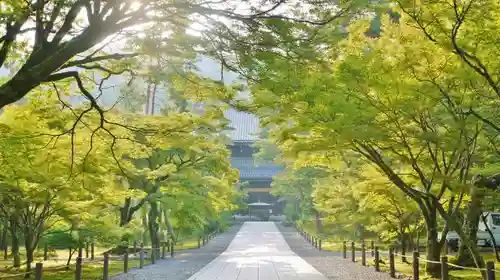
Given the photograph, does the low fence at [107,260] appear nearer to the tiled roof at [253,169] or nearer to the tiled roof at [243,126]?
the tiled roof at [253,169]

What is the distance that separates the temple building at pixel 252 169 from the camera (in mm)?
69562

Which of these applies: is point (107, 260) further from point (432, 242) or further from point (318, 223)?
point (318, 223)

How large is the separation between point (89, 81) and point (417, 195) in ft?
28.4

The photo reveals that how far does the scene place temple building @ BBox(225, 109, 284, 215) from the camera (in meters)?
69.6

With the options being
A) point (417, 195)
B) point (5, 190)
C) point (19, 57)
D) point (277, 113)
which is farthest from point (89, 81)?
point (417, 195)

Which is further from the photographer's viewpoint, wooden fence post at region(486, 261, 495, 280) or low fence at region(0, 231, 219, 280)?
low fence at region(0, 231, 219, 280)

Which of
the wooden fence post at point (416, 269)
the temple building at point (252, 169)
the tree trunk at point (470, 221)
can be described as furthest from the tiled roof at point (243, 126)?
the wooden fence post at point (416, 269)

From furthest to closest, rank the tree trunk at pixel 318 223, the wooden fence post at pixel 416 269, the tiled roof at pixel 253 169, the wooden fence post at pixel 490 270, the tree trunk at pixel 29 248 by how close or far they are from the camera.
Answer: the tiled roof at pixel 253 169
the tree trunk at pixel 318 223
the tree trunk at pixel 29 248
the wooden fence post at pixel 416 269
the wooden fence post at pixel 490 270

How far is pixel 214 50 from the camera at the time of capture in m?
8.50

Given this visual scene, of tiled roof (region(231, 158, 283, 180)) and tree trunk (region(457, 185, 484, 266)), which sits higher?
tiled roof (region(231, 158, 283, 180))

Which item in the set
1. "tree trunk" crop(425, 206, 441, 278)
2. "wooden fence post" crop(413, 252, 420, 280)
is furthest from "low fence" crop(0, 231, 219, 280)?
"tree trunk" crop(425, 206, 441, 278)

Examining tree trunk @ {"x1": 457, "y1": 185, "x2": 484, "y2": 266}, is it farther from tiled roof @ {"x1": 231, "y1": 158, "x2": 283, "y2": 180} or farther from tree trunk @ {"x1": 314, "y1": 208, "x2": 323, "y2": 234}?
tiled roof @ {"x1": 231, "y1": 158, "x2": 283, "y2": 180}

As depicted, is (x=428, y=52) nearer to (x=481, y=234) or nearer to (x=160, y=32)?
(x=160, y=32)

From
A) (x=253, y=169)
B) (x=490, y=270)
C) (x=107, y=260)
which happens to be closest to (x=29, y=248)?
(x=107, y=260)
